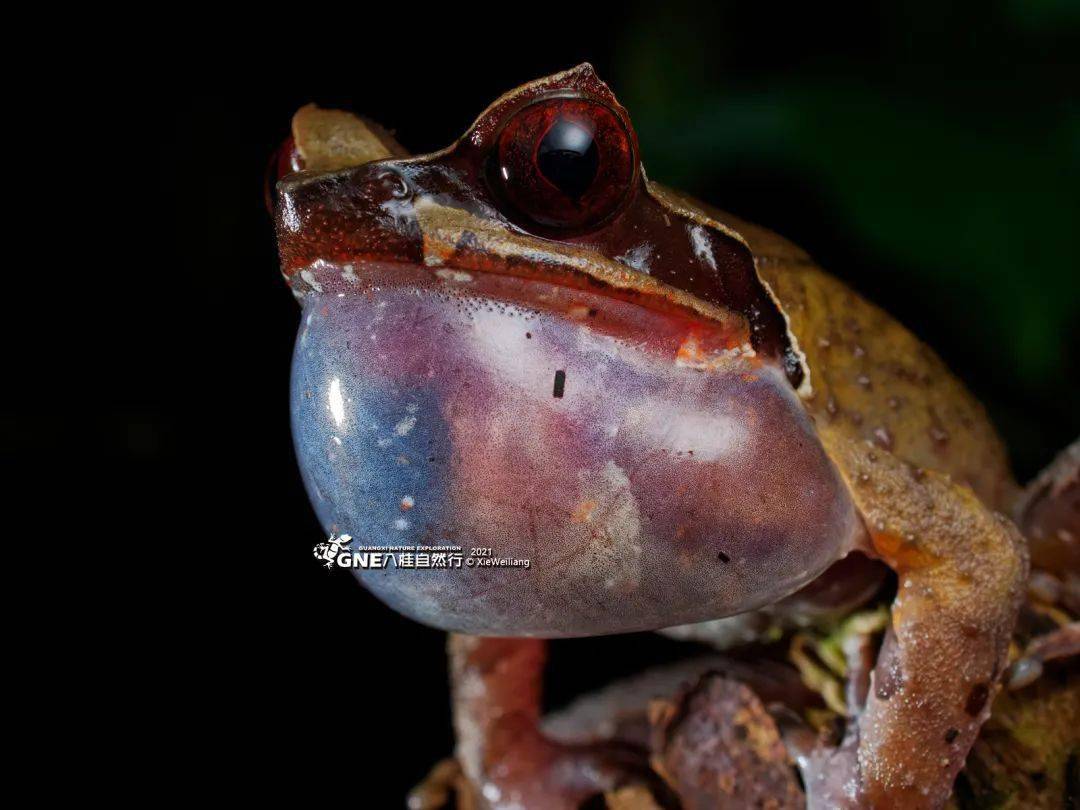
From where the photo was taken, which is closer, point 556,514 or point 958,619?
point 556,514

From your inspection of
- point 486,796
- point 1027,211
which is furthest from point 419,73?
point 486,796

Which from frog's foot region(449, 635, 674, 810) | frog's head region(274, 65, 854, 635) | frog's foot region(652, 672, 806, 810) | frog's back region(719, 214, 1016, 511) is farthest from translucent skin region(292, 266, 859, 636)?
frog's foot region(449, 635, 674, 810)

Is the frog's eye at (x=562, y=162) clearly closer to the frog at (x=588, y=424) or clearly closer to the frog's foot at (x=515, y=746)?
the frog at (x=588, y=424)

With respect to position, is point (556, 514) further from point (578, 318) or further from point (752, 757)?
point (752, 757)

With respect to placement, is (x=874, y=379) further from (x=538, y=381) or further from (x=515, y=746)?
(x=515, y=746)

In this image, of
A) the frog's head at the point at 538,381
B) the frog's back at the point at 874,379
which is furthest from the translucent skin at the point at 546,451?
the frog's back at the point at 874,379
